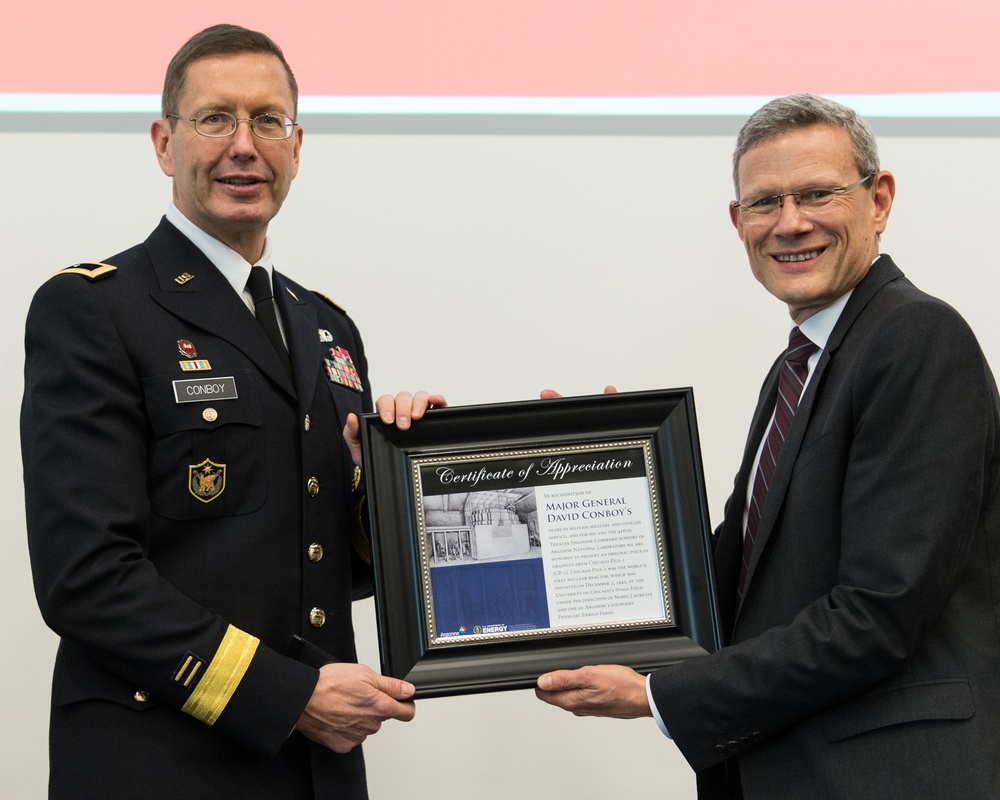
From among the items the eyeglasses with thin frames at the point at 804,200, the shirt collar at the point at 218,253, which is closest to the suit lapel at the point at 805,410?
the eyeglasses with thin frames at the point at 804,200

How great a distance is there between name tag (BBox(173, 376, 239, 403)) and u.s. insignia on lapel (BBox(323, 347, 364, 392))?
257 mm

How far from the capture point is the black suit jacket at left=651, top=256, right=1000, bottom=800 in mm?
1432

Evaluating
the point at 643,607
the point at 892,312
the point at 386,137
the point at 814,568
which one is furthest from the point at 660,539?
the point at 386,137

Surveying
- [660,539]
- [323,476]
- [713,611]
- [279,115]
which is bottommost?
[713,611]

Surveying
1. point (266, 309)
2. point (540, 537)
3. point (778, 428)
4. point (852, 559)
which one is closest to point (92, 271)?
point (266, 309)

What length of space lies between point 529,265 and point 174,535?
1349 millimetres

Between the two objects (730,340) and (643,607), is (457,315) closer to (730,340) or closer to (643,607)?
(730,340)

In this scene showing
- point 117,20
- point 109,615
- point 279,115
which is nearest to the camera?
point 109,615

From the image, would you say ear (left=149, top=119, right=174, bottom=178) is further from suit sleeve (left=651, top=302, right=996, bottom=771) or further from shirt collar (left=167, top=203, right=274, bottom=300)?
suit sleeve (left=651, top=302, right=996, bottom=771)

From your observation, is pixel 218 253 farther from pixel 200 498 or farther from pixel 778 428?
pixel 778 428

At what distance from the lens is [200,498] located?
159 cm

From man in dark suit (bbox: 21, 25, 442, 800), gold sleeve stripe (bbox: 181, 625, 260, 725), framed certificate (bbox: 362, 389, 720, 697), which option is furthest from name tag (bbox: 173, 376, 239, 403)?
gold sleeve stripe (bbox: 181, 625, 260, 725)

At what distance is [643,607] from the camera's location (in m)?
1.65

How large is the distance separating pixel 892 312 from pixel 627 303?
126 centimetres
